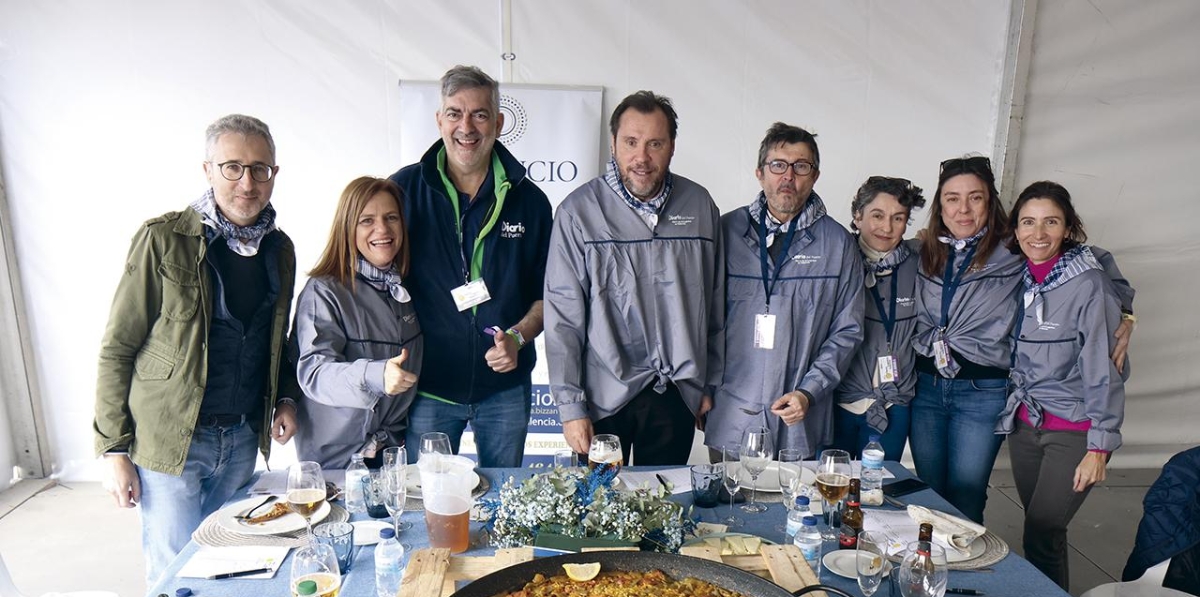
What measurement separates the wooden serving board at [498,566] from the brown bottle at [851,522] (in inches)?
11.4


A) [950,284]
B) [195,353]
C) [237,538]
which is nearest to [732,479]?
[237,538]

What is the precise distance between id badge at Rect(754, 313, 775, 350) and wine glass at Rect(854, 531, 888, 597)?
101 centimetres

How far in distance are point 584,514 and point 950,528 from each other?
0.94m

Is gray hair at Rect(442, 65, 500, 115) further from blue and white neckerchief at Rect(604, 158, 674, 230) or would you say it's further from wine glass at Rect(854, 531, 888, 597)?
wine glass at Rect(854, 531, 888, 597)

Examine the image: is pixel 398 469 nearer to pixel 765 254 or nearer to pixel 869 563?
pixel 869 563

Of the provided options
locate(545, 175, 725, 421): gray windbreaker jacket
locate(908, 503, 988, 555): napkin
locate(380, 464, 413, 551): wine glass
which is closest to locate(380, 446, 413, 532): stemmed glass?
locate(380, 464, 413, 551): wine glass

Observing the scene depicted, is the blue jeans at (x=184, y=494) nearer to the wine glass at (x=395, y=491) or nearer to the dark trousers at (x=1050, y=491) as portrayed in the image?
the wine glass at (x=395, y=491)

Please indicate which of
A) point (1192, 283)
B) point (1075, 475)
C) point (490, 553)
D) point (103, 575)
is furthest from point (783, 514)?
point (1192, 283)

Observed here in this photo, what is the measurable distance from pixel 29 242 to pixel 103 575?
2.00m

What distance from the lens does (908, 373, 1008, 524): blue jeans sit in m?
2.68

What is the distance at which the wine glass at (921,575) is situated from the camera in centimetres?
142

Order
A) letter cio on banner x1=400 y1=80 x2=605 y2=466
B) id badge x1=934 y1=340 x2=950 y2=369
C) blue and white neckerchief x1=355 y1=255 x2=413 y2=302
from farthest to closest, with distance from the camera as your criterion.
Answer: letter cio on banner x1=400 y1=80 x2=605 y2=466, id badge x1=934 y1=340 x2=950 y2=369, blue and white neckerchief x1=355 y1=255 x2=413 y2=302

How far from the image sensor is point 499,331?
8.16ft

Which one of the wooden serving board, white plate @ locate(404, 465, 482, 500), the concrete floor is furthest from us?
the concrete floor
